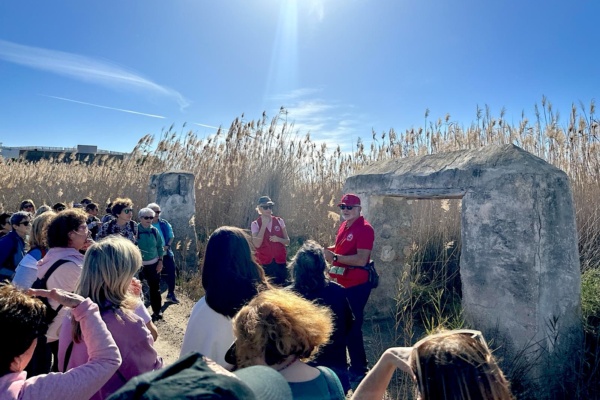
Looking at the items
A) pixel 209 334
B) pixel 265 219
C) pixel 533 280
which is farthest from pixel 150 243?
pixel 533 280

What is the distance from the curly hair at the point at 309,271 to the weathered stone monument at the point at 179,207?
5.63 meters

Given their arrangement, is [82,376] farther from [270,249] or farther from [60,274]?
[270,249]

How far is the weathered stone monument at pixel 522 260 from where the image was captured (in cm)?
371

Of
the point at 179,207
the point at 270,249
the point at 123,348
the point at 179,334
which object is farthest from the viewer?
the point at 179,207

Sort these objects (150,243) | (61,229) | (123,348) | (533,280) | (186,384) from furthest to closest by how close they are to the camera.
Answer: (150,243) < (533,280) < (61,229) < (123,348) < (186,384)

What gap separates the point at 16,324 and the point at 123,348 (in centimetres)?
53

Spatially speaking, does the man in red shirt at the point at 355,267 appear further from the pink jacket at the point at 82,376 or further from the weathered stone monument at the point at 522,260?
the pink jacket at the point at 82,376

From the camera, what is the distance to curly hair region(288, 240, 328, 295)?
3.02 meters

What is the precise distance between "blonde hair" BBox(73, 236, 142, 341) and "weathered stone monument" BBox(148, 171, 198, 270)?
6.15 m

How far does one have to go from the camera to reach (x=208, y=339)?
7.72 feet

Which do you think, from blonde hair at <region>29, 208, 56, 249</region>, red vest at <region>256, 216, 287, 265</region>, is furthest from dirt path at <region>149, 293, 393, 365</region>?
blonde hair at <region>29, 208, 56, 249</region>

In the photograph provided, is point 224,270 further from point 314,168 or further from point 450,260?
point 314,168

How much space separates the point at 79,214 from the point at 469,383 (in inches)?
114

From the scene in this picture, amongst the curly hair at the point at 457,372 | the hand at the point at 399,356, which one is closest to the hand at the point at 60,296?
the hand at the point at 399,356
